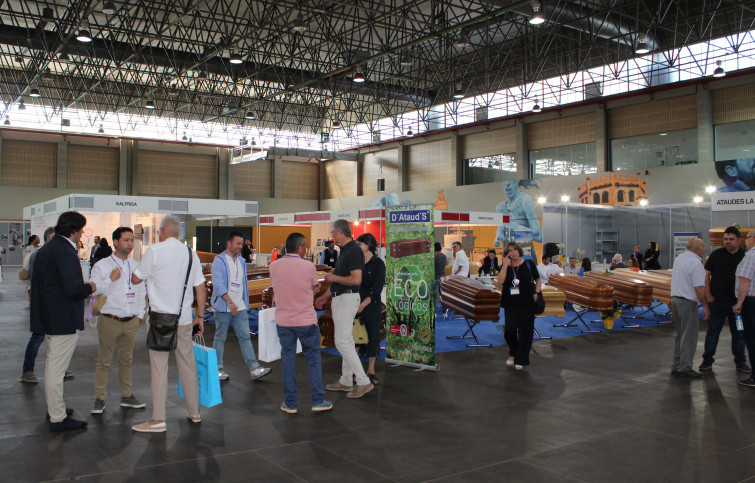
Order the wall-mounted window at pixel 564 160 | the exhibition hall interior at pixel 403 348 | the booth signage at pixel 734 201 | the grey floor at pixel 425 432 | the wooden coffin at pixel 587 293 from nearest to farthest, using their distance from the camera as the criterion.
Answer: the grey floor at pixel 425 432, the exhibition hall interior at pixel 403 348, the wooden coffin at pixel 587 293, the booth signage at pixel 734 201, the wall-mounted window at pixel 564 160

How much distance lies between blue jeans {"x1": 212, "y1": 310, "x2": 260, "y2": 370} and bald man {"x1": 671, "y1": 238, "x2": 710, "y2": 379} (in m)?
4.38

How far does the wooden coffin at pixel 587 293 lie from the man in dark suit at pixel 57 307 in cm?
803

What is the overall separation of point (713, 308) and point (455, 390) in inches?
117

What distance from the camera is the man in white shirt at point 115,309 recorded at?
482 centimetres

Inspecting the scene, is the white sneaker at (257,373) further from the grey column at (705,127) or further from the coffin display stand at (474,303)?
the grey column at (705,127)

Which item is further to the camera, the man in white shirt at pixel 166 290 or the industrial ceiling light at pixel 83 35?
the industrial ceiling light at pixel 83 35

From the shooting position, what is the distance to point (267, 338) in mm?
5859

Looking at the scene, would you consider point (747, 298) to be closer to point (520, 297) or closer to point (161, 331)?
point (520, 297)

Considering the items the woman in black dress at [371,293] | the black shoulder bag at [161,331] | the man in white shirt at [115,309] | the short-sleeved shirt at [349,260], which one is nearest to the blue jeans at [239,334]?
the woman in black dress at [371,293]

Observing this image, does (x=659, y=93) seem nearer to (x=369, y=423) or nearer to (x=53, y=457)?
(x=369, y=423)

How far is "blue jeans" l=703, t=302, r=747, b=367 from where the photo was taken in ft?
21.4

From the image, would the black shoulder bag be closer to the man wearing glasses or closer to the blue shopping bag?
the blue shopping bag

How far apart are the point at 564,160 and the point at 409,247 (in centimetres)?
1946

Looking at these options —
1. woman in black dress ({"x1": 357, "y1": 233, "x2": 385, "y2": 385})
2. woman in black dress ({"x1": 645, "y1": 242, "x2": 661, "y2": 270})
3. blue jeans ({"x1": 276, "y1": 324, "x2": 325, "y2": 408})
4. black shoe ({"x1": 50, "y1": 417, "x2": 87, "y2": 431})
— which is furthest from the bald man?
woman in black dress ({"x1": 645, "y1": 242, "x2": 661, "y2": 270})
